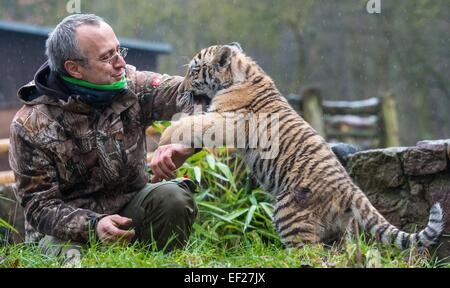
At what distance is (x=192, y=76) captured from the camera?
5.21 m

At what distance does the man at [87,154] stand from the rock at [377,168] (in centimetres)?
145

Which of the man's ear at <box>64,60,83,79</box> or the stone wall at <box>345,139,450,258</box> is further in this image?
the stone wall at <box>345,139,450,258</box>

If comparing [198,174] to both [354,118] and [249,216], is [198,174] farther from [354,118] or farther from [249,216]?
[354,118]

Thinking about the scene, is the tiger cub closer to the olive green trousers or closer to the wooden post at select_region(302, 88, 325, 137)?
the olive green trousers

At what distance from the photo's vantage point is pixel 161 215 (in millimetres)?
4391

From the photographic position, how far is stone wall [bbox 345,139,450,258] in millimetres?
4789

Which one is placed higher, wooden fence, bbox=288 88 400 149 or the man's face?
the man's face

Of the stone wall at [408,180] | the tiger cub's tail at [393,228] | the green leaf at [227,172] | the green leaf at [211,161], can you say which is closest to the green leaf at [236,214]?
the green leaf at [227,172]

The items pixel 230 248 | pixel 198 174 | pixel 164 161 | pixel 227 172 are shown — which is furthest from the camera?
pixel 227 172

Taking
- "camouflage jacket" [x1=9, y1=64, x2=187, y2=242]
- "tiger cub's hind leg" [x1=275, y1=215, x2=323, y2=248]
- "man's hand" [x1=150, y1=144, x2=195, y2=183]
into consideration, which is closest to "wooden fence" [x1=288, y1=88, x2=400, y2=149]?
"tiger cub's hind leg" [x1=275, y1=215, x2=323, y2=248]

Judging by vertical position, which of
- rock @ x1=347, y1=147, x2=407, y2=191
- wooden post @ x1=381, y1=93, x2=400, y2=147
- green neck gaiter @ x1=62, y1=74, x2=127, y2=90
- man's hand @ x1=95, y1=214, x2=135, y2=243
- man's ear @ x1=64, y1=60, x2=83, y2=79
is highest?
man's ear @ x1=64, y1=60, x2=83, y2=79

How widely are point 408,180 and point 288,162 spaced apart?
3.09ft

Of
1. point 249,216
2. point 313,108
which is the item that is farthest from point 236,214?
point 313,108
